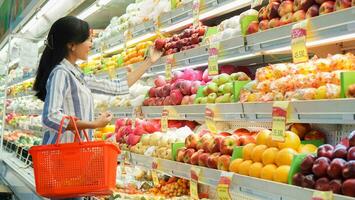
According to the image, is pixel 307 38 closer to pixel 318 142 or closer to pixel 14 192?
pixel 318 142

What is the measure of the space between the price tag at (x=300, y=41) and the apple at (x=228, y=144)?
696 millimetres

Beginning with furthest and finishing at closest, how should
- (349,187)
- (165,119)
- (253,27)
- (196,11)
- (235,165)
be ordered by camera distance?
1. (165,119)
2. (196,11)
3. (253,27)
4. (235,165)
5. (349,187)

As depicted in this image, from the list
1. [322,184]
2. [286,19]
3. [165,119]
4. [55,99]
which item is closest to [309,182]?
[322,184]

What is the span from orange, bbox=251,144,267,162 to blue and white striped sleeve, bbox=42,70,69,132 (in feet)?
3.15

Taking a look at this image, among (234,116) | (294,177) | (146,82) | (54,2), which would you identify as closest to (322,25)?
(294,177)

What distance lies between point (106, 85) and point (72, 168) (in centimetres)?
107

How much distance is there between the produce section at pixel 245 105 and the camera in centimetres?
177

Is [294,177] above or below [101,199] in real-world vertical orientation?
above

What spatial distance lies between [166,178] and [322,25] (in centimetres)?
217

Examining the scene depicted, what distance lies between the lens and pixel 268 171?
6.55ft

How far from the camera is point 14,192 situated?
6.24m

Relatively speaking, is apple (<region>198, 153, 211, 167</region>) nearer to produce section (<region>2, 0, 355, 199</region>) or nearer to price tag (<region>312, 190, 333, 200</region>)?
produce section (<region>2, 0, 355, 199</region>)

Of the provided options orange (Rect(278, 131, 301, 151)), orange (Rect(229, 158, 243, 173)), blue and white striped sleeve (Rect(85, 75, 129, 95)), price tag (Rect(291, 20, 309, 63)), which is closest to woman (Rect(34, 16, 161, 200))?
blue and white striped sleeve (Rect(85, 75, 129, 95))

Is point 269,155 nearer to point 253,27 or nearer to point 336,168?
point 336,168
